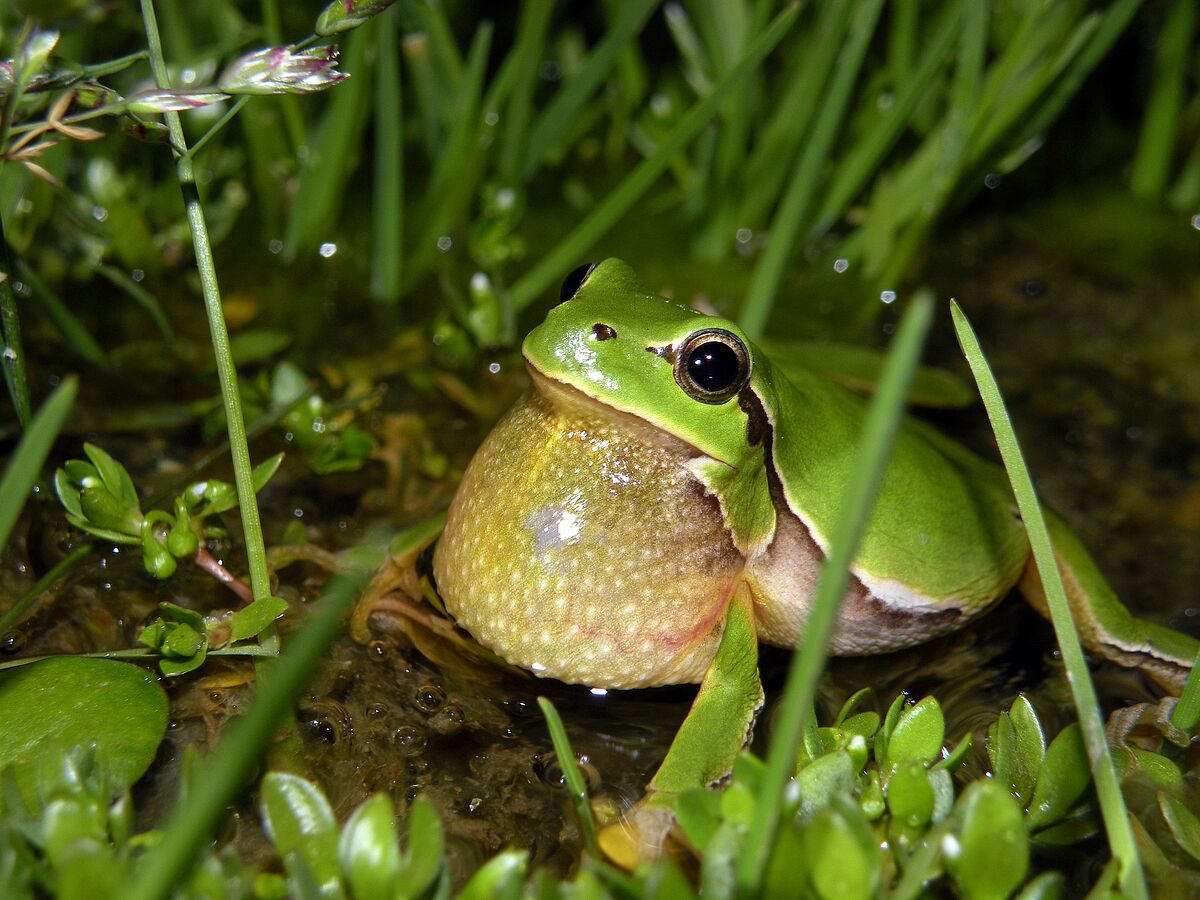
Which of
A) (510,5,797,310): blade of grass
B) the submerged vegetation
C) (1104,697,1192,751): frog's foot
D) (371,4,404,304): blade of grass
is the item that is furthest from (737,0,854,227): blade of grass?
(1104,697,1192,751): frog's foot

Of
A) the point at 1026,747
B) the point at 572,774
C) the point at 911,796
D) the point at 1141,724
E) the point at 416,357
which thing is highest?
the point at 572,774

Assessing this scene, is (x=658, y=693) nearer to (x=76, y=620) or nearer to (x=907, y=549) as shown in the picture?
(x=907, y=549)

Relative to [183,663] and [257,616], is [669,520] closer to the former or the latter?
[257,616]

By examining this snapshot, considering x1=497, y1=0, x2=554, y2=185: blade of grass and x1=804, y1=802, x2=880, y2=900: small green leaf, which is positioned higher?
x1=497, y1=0, x2=554, y2=185: blade of grass

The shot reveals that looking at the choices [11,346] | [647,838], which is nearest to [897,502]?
[647,838]

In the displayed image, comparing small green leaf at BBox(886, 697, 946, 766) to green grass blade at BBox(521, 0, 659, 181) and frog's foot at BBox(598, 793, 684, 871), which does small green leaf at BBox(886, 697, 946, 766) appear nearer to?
frog's foot at BBox(598, 793, 684, 871)

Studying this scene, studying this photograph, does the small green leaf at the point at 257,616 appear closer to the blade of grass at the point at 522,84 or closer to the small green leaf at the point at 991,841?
the small green leaf at the point at 991,841
